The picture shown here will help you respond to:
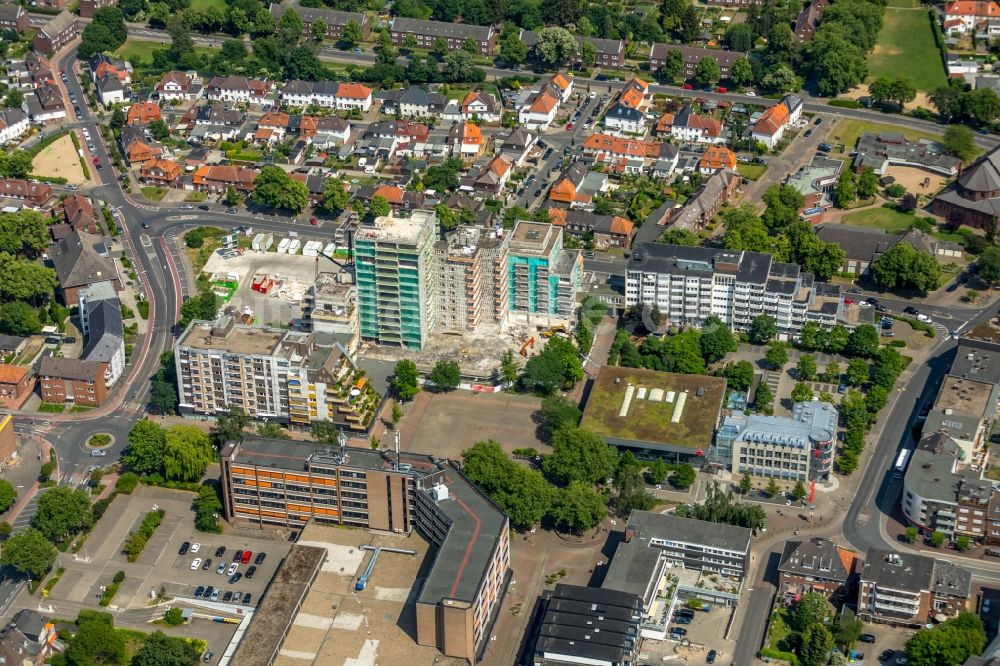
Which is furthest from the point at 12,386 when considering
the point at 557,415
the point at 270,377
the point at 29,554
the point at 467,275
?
the point at 557,415

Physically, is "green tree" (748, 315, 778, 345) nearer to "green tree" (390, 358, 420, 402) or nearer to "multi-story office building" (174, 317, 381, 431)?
"green tree" (390, 358, 420, 402)

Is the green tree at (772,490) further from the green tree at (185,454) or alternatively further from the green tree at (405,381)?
the green tree at (185,454)

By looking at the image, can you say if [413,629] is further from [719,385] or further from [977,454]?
[977,454]

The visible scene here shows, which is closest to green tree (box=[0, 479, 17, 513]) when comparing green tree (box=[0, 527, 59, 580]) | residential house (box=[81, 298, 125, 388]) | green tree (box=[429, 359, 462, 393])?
green tree (box=[0, 527, 59, 580])

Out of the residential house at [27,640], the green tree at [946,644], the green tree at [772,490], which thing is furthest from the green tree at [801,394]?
the residential house at [27,640]

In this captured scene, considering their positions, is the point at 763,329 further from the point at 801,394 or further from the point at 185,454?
the point at 185,454

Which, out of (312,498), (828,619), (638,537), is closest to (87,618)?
(312,498)
